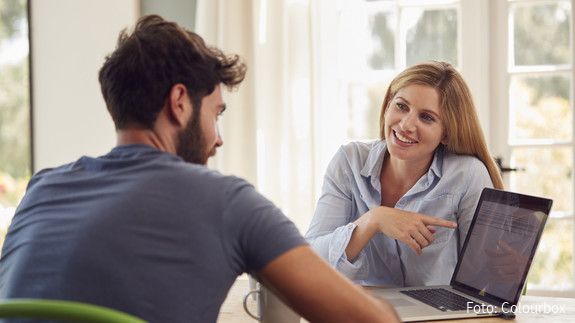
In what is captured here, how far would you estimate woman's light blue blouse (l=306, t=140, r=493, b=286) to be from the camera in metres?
2.25

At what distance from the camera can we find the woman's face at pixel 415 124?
2.35 m

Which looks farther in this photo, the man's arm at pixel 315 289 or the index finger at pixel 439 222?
the index finger at pixel 439 222

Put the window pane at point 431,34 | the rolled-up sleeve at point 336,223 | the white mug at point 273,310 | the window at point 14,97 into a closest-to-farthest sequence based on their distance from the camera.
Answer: the white mug at point 273,310, the rolled-up sleeve at point 336,223, the window pane at point 431,34, the window at point 14,97

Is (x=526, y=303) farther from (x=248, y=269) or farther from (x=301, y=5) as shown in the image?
(x=301, y=5)

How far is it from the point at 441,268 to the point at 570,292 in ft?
5.13

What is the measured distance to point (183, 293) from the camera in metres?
1.32

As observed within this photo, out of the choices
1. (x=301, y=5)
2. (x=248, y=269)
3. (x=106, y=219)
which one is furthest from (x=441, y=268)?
(x=301, y=5)

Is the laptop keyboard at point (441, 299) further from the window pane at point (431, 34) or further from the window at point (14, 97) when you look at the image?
the window at point (14, 97)

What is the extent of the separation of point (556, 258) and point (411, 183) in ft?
4.87

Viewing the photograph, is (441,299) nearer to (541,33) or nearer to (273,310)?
(273,310)

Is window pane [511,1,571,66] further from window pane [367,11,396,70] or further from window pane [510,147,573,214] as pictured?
window pane [367,11,396,70]

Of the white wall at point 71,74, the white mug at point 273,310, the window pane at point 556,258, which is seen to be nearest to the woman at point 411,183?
the white mug at point 273,310

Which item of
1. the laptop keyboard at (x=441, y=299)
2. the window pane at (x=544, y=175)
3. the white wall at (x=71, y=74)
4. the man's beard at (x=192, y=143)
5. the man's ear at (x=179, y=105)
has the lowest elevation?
the laptop keyboard at (x=441, y=299)

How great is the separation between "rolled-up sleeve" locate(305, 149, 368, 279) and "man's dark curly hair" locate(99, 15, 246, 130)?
867 mm
